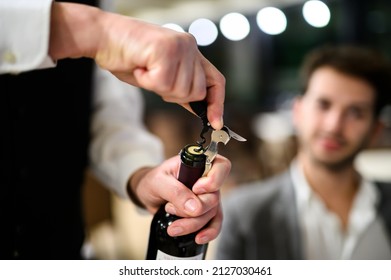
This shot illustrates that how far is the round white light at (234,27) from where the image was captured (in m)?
0.76

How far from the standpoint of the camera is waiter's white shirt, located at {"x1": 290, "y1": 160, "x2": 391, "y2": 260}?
1097 mm

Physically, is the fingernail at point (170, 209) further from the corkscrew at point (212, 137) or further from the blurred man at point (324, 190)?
the blurred man at point (324, 190)

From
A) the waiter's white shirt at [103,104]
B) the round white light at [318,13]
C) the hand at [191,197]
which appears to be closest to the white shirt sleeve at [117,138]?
the waiter's white shirt at [103,104]

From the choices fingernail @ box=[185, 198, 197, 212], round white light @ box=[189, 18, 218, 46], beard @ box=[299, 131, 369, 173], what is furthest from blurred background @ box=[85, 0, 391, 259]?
beard @ box=[299, 131, 369, 173]

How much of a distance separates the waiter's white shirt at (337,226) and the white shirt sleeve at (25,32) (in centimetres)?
82

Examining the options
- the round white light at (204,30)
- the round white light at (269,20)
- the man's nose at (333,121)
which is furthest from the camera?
the man's nose at (333,121)

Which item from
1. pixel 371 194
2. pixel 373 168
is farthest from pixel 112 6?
pixel 373 168

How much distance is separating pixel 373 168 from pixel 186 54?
276 cm

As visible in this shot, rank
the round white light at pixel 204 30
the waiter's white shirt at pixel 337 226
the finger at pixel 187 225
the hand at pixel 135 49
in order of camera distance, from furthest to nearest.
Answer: the waiter's white shirt at pixel 337 226, the round white light at pixel 204 30, the finger at pixel 187 225, the hand at pixel 135 49

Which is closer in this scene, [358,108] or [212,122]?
[212,122]

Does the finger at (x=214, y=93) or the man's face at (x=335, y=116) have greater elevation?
the finger at (x=214, y=93)

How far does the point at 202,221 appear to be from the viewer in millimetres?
519

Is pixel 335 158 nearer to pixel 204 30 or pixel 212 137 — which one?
pixel 204 30

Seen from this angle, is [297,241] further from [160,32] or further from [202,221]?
[160,32]
